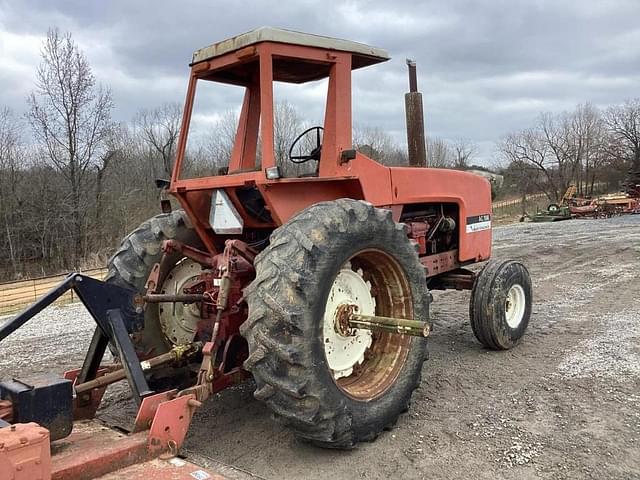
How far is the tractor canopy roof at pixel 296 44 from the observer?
386 centimetres

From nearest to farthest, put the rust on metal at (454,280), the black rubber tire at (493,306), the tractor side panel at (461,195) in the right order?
the tractor side panel at (461,195)
the black rubber tire at (493,306)
the rust on metal at (454,280)

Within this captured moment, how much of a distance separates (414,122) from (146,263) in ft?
11.1

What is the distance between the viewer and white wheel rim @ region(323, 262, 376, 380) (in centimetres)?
381

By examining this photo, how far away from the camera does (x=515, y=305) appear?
6.10 m

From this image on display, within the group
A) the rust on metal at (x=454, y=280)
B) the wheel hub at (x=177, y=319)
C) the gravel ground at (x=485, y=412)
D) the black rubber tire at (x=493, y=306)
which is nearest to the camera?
the gravel ground at (x=485, y=412)

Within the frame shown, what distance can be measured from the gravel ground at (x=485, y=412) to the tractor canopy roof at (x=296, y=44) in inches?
102

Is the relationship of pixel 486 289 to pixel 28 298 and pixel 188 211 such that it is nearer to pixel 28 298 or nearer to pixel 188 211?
pixel 188 211

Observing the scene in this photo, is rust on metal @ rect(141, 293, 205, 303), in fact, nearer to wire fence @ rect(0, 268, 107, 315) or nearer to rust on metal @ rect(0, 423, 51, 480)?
rust on metal @ rect(0, 423, 51, 480)

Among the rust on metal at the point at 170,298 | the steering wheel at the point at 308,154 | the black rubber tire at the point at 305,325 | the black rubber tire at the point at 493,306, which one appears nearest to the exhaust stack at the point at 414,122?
the black rubber tire at the point at 493,306

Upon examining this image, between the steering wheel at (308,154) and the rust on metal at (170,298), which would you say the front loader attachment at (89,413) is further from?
the steering wheel at (308,154)

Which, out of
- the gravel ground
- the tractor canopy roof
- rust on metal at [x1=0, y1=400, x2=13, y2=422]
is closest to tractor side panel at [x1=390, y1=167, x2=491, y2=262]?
the tractor canopy roof

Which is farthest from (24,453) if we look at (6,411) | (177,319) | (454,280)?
(454,280)

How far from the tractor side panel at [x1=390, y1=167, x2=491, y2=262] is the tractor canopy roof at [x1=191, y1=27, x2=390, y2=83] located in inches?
36.2

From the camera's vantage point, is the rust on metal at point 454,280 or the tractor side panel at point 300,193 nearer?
the tractor side panel at point 300,193
